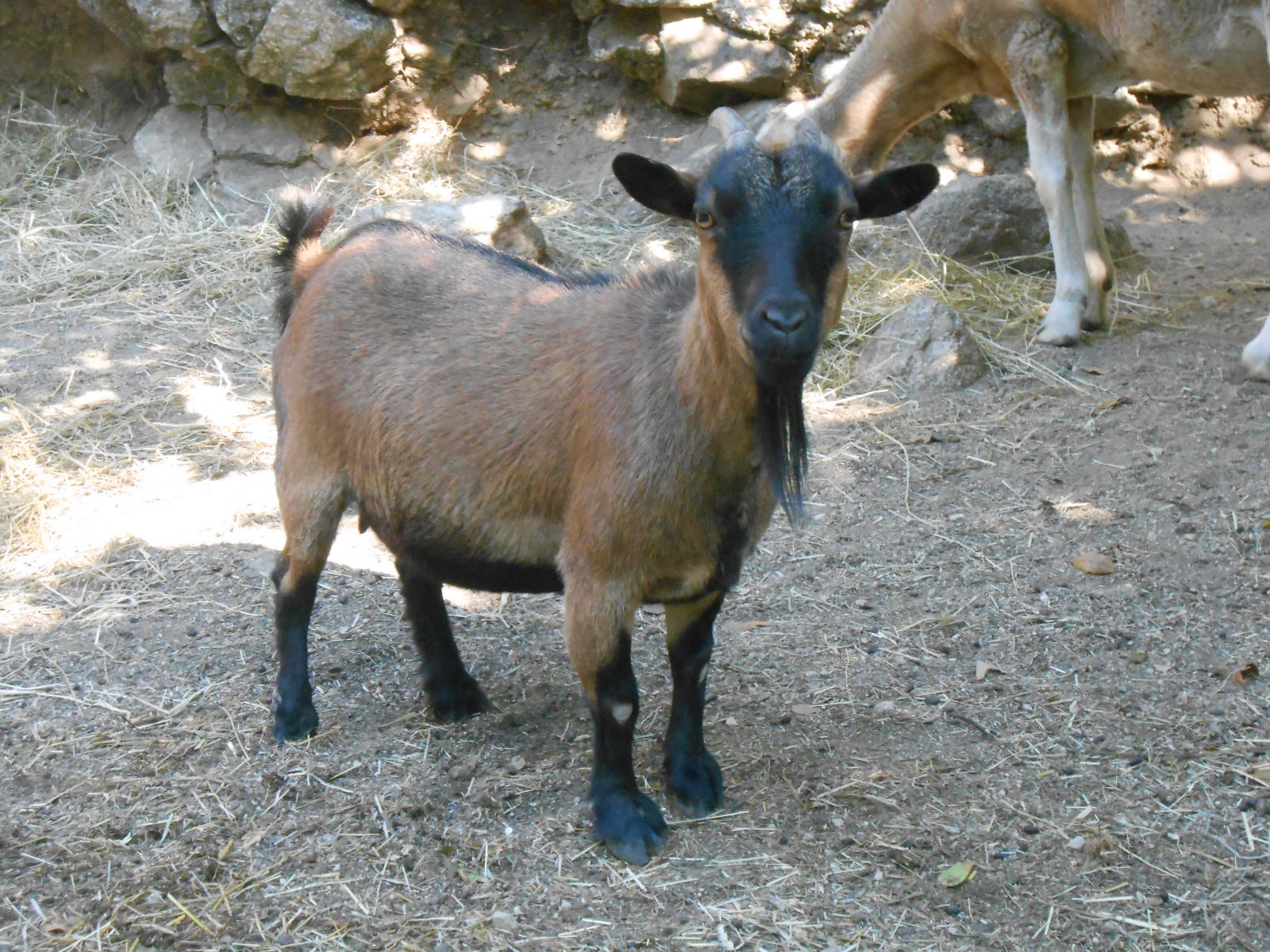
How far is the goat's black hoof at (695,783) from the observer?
352cm

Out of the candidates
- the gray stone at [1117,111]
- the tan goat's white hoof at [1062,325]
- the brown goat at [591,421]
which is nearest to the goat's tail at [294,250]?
the brown goat at [591,421]

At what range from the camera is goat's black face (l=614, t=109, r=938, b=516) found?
276cm

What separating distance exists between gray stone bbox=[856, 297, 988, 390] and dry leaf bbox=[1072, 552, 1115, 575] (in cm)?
182

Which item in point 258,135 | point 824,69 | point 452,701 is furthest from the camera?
point 258,135

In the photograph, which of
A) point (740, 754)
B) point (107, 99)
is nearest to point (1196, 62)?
point (740, 754)

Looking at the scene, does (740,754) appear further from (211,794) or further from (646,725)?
(211,794)

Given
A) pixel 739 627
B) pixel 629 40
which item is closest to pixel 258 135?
pixel 629 40

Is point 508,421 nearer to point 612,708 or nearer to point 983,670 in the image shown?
point 612,708

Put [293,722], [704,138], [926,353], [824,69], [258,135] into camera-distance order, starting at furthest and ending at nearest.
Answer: [258,135] < [704,138] < [824,69] < [926,353] < [293,722]

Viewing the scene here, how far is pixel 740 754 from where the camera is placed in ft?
12.5

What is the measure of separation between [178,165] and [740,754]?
7440 mm

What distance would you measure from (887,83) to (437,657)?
4.69m

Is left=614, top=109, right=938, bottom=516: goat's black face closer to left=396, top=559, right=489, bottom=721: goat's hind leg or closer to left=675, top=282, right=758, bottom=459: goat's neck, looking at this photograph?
left=675, top=282, right=758, bottom=459: goat's neck

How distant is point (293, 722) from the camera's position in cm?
391
